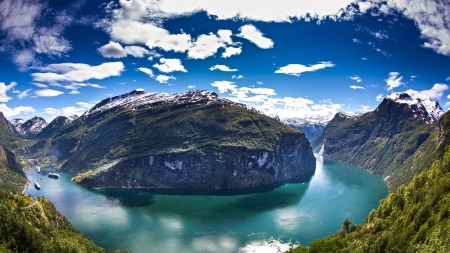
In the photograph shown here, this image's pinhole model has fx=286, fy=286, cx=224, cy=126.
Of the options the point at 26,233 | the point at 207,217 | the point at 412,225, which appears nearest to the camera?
the point at 412,225

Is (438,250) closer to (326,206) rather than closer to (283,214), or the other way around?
(283,214)

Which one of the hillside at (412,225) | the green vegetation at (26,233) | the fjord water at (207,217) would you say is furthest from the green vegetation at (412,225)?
the green vegetation at (26,233)

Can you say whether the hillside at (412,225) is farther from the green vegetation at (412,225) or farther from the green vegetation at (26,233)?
the green vegetation at (26,233)

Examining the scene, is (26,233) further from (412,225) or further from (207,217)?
(207,217)

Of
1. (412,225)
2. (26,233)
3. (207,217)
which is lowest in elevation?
(207,217)

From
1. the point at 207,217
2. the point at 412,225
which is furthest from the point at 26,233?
the point at 207,217

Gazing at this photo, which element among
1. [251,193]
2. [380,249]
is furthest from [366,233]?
[251,193]

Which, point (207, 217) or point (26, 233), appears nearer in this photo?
point (26, 233)
